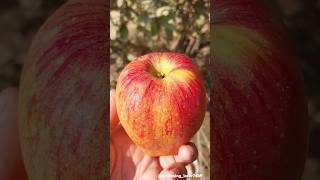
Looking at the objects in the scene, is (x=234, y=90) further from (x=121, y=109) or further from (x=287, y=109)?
(x=121, y=109)

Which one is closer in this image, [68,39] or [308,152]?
[68,39]

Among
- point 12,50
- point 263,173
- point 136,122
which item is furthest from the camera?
point 12,50

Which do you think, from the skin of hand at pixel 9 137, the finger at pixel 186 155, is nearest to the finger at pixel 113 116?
the finger at pixel 186 155

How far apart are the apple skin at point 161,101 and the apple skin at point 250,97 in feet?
0.25

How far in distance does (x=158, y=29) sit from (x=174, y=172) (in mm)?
414

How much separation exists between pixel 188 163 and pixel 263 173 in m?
0.26

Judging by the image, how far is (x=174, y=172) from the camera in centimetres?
191

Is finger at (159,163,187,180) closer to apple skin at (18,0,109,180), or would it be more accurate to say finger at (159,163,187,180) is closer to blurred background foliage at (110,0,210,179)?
blurred background foliage at (110,0,210,179)

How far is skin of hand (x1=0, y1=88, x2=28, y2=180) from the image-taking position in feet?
6.95

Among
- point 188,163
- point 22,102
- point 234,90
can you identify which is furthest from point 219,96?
Answer: point 22,102

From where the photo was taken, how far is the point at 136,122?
1880mm

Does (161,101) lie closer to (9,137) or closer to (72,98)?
(72,98)

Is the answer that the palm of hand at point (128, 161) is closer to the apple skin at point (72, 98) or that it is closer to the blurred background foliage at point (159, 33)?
the apple skin at point (72, 98)

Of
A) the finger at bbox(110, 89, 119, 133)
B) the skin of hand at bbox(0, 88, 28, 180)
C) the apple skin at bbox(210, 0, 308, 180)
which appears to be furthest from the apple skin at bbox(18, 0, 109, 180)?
the apple skin at bbox(210, 0, 308, 180)
